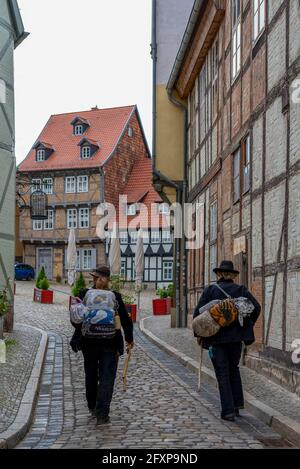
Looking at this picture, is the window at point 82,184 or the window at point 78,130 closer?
the window at point 82,184

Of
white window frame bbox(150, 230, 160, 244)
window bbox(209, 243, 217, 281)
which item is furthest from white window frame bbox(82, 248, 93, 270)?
window bbox(209, 243, 217, 281)

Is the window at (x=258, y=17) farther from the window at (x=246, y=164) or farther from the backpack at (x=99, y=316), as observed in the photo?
the backpack at (x=99, y=316)

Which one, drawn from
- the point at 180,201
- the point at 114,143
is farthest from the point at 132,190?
the point at 180,201

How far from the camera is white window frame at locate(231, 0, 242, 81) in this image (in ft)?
44.0

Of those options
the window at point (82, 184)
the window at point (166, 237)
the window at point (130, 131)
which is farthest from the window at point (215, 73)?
the window at point (130, 131)

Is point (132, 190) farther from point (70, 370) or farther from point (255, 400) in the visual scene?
point (255, 400)

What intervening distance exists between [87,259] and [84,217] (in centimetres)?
279

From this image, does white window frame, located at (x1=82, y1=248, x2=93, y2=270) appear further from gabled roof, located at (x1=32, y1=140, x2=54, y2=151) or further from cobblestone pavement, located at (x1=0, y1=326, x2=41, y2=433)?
cobblestone pavement, located at (x1=0, y1=326, x2=41, y2=433)

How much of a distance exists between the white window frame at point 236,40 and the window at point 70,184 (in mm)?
35976

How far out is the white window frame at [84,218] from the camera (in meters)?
48.7

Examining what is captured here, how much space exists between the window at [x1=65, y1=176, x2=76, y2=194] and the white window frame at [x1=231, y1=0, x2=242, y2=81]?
36.0m

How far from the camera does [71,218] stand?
49.4 m

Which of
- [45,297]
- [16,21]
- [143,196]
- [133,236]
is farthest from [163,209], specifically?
[16,21]

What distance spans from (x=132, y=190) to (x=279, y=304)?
41.1m
